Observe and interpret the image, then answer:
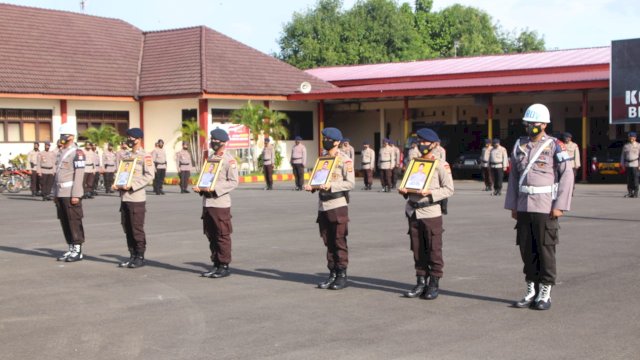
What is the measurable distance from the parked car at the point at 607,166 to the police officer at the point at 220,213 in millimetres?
22593

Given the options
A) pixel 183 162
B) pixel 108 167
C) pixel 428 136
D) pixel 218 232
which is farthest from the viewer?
pixel 183 162

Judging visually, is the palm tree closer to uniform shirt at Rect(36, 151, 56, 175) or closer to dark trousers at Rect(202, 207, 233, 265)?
uniform shirt at Rect(36, 151, 56, 175)

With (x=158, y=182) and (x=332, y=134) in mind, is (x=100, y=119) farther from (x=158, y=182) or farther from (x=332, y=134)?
(x=332, y=134)

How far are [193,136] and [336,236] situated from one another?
26613 mm

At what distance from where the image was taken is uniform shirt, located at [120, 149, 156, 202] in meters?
11.8

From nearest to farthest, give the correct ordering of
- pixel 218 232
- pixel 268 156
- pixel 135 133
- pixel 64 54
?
pixel 218 232 → pixel 135 133 → pixel 268 156 → pixel 64 54

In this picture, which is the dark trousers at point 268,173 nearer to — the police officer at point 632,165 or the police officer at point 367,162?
the police officer at point 367,162

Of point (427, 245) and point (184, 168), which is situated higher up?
point (184, 168)

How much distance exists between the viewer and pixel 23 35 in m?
36.5

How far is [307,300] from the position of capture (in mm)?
9031

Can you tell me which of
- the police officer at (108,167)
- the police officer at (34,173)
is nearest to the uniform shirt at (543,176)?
the police officer at (108,167)

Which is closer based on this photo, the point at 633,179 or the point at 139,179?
the point at 139,179

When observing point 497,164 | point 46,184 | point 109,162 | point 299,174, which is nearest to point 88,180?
point 46,184

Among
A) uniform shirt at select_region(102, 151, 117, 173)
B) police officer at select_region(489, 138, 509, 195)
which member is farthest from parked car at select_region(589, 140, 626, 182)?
uniform shirt at select_region(102, 151, 117, 173)
